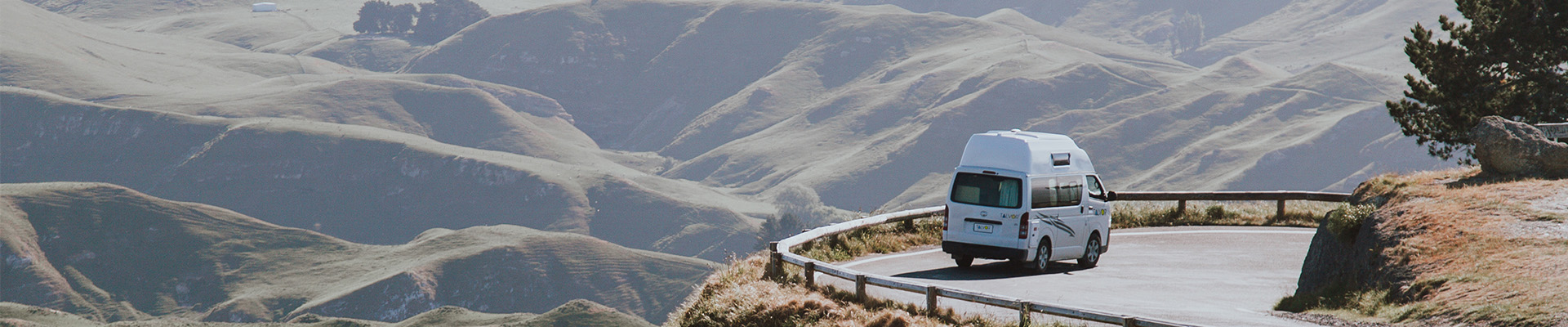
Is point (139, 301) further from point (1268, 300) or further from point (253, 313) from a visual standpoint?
point (1268, 300)

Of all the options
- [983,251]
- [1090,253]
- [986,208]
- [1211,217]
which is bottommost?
[1211,217]

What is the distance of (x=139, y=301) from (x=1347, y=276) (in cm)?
21398

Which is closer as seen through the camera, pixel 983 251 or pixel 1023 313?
pixel 1023 313

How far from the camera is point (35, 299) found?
187 metres

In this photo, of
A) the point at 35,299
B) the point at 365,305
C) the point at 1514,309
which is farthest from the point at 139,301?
the point at 1514,309

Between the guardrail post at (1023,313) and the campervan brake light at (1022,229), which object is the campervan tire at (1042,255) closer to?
the campervan brake light at (1022,229)

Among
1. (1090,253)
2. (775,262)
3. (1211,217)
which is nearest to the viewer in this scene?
(775,262)

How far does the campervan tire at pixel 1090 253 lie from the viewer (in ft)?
62.0

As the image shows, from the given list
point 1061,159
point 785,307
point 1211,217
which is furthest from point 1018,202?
point 1211,217

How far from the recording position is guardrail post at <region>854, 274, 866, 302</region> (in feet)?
46.0

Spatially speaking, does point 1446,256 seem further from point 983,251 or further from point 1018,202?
point 983,251

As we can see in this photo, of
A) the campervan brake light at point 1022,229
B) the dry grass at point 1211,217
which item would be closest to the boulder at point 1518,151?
the campervan brake light at point 1022,229

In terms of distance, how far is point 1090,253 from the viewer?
62.4 ft

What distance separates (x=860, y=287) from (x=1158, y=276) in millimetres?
5940
